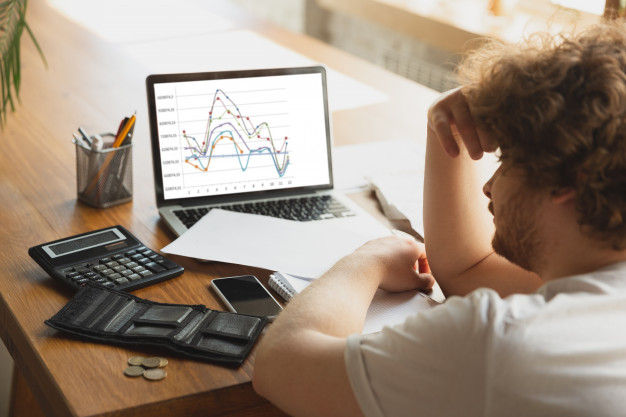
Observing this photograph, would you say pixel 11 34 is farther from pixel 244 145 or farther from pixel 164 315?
pixel 164 315

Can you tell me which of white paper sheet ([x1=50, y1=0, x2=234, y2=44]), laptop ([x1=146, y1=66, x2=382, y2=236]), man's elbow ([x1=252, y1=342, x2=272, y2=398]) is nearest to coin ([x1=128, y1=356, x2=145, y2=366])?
man's elbow ([x1=252, y1=342, x2=272, y2=398])

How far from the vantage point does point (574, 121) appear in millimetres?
874

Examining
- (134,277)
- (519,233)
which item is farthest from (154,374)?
(519,233)

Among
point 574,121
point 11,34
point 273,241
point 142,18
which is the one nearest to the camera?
point 574,121

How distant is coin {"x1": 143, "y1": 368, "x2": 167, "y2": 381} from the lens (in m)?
0.98

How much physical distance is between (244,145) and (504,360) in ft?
2.66

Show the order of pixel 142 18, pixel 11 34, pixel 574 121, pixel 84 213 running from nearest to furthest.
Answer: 1. pixel 574 121
2. pixel 84 213
3. pixel 11 34
4. pixel 142 18

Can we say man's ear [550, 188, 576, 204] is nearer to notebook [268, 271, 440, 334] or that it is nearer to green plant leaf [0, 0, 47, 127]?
notebook [268, 271, 440, 334]

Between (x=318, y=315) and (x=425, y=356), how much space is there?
0.69 feet

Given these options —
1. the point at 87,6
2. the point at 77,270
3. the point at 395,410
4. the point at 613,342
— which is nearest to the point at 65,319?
the point at 77,270

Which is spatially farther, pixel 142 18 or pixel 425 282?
pixel 142 18

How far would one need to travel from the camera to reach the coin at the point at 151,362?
1.00 meters

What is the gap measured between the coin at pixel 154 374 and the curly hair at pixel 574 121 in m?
0.51

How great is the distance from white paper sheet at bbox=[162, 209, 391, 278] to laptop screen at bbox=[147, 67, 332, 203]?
9cm
